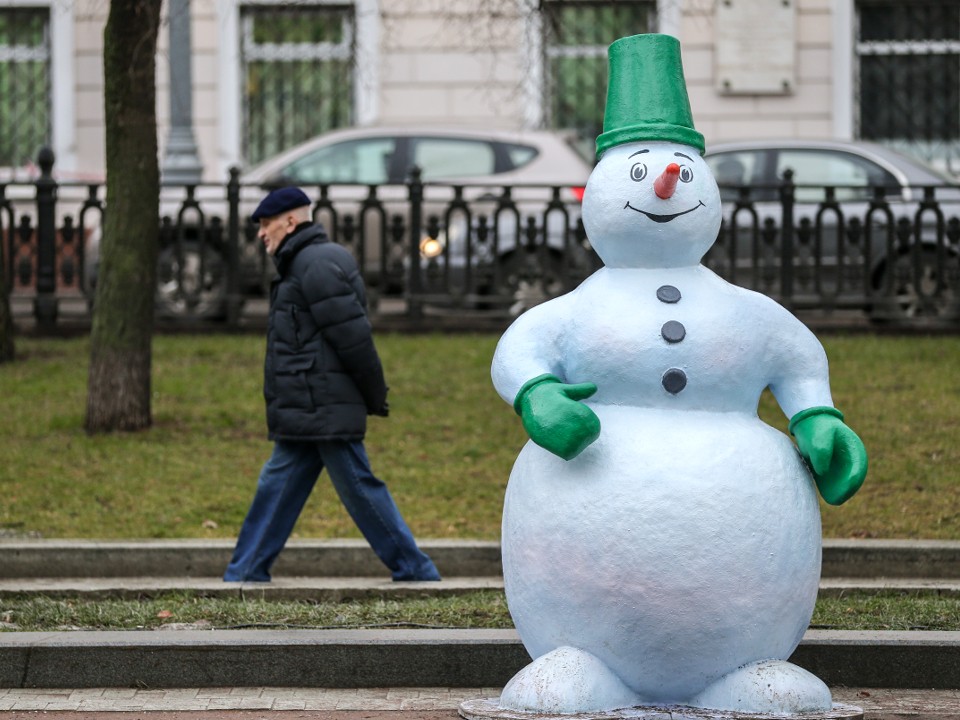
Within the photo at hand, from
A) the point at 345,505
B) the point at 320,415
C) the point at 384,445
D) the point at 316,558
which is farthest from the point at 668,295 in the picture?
the point at 384,445

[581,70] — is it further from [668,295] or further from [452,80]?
[668,295]

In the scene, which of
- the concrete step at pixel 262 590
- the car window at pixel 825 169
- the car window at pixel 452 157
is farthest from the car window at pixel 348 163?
the concrete step at pixel 262 590

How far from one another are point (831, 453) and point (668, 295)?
24.5 inches

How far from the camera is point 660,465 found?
470 cm

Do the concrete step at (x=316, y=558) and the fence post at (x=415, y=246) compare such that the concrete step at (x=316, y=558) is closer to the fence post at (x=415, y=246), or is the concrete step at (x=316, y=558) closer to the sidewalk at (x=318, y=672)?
the sidewalk at (x=318, y=672)

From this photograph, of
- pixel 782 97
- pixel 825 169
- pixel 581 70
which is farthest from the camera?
pixel 581 70

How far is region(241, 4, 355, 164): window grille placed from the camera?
2070cm

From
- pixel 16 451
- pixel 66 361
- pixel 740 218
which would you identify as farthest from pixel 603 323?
pixel 740 218

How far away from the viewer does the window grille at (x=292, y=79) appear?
67.9 ft

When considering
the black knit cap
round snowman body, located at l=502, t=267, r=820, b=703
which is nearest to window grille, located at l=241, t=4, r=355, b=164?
the black knit cap

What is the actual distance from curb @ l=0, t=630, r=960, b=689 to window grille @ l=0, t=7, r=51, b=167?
51.8 feet

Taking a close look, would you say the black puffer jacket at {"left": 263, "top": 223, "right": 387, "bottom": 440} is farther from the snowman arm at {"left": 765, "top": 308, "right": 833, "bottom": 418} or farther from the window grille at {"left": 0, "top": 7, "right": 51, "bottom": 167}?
the window grille at {"left": 0, "top": 7, "right": 51, "bottom": 167}

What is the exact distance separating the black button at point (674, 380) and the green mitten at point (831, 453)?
396 millimetres

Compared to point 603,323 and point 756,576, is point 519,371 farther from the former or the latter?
point 756,576
